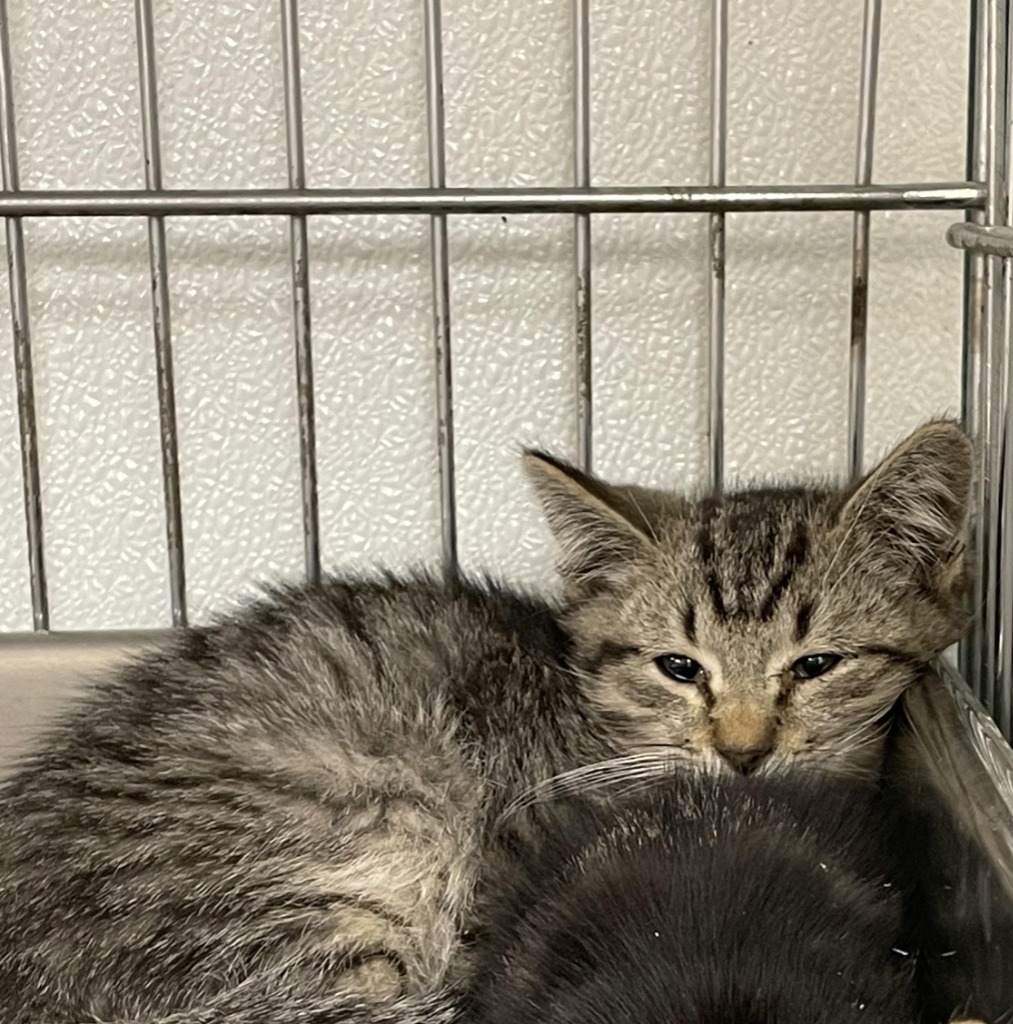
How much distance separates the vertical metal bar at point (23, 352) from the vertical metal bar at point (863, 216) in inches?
33.3

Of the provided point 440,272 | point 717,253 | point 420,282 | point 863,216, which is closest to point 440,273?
point 440,272

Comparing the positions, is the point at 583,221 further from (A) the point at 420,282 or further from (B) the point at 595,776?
(B) the point at 595,776

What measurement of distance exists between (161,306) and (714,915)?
33.8 inches

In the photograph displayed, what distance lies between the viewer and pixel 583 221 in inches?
52.0

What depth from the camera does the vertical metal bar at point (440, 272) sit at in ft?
4.18

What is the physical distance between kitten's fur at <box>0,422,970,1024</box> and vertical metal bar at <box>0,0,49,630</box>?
235mm

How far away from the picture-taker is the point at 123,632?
4.59ft

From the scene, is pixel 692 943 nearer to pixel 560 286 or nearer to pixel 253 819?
pixel 253 819

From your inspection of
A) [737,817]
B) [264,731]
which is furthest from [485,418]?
[737,817]

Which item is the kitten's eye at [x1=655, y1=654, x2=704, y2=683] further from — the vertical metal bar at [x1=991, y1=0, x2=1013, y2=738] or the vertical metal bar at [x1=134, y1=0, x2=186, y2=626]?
the vertical metal bar at [x1=134, y1=0, x2=186, y2=626]

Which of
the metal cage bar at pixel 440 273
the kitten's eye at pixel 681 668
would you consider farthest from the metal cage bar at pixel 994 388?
the metal cage bar at pixel 440 273

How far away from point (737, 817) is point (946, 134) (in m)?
0.88

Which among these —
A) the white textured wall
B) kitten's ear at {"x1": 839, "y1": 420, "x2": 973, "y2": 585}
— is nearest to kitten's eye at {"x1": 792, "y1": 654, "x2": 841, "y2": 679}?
kitten's ear at {"x1": 839, "y1": 420, "x2": 973, "y2": 585}

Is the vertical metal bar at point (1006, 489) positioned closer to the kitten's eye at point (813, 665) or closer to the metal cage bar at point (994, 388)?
the metal cage bar at point (994, 388)
